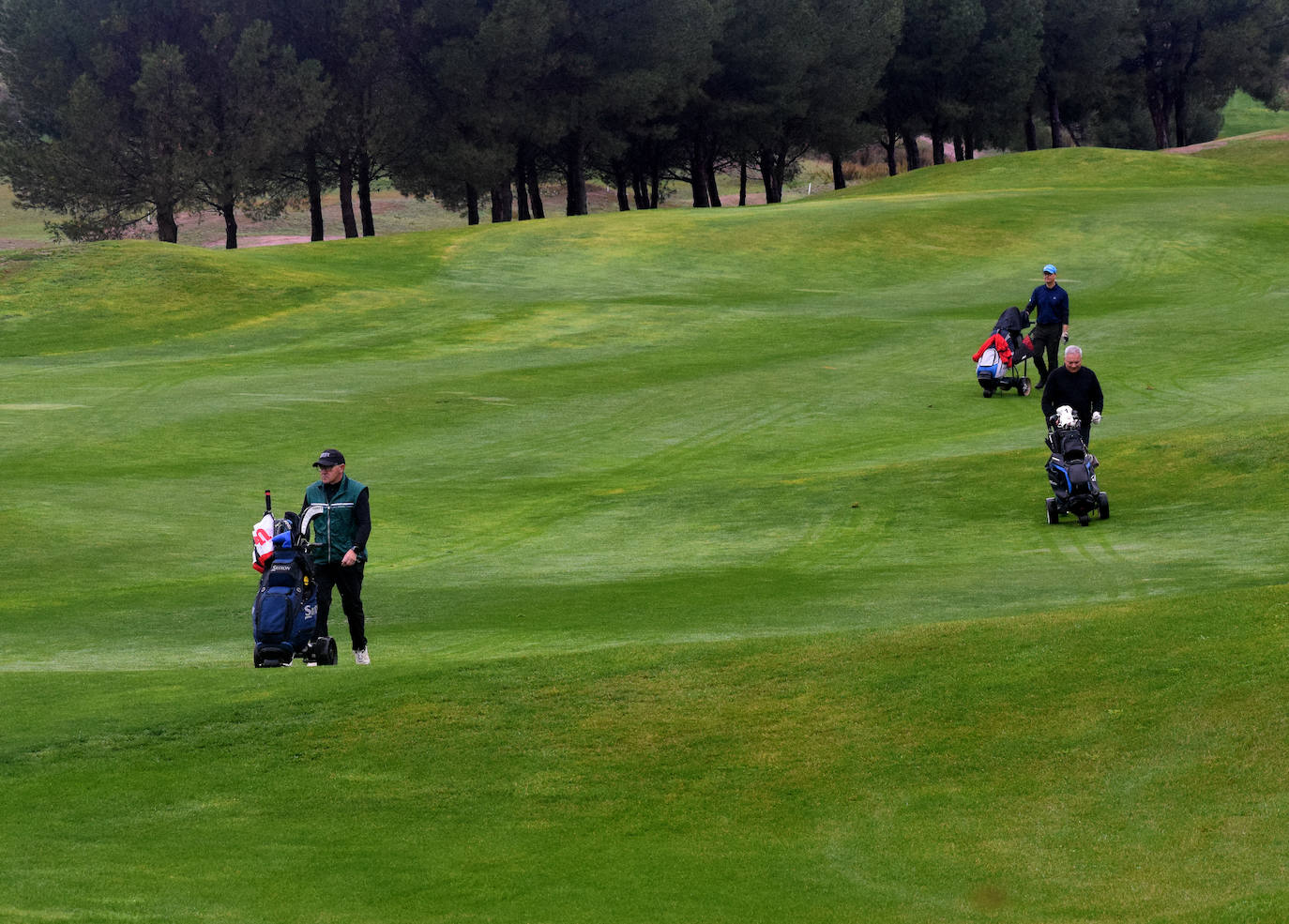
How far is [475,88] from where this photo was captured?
81.7 m

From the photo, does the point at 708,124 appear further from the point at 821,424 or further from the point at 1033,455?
the point at 1033,455

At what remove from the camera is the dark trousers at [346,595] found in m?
14.7

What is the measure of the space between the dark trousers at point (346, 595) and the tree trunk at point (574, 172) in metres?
74.1

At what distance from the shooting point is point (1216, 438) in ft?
81.5

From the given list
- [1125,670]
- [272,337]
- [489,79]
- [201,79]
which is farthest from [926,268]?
[1125,670]

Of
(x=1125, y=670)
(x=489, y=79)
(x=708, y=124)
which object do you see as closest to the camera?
(x=1125, y=670)

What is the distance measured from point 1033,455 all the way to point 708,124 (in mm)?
71373

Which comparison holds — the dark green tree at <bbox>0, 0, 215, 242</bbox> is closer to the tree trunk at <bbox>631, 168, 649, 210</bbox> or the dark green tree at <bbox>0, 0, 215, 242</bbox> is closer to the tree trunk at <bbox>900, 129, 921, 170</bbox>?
the tree trunk at <bbox>631, 168, 649, 210</bbox>

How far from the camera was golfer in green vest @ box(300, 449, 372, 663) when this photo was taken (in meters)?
14.7

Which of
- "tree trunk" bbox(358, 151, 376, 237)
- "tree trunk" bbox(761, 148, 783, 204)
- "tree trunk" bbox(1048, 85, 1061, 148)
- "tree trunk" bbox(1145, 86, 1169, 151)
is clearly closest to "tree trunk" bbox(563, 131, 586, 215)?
"tree trunk" bbox(358, 151, 376, 237)

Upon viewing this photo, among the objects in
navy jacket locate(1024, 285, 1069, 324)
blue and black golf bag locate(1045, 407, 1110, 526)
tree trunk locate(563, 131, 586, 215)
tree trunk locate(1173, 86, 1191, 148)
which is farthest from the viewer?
tree trunk locate(1173, 86, 1191, 148)

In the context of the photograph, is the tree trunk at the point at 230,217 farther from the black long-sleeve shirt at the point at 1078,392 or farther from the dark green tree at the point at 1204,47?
the dark green tree at the point at 1204,47

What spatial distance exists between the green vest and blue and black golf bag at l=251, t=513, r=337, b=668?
166mm

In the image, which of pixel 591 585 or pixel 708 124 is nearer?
pixel 591 585
